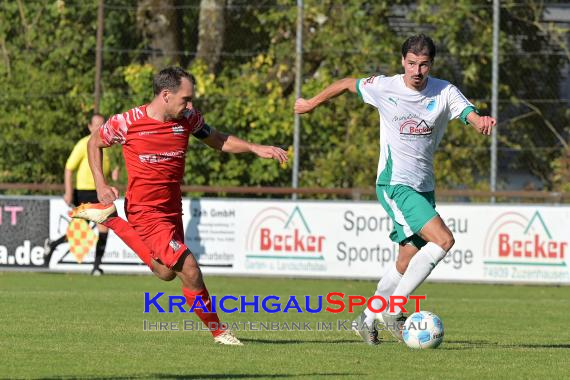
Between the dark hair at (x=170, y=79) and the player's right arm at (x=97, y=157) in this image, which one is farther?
the player's right arm at (x=97, y=157)

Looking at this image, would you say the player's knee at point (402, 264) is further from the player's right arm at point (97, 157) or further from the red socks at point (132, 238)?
the player's right arm at point (97, 157)

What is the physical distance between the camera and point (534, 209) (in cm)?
1784

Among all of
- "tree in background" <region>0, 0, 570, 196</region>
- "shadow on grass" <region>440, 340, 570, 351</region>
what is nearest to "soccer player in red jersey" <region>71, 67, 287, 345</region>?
"shadow on grass" <region>440, 340, 570, 351</region>

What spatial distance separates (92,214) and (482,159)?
11.1 m

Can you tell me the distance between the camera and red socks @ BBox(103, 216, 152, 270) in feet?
29.8

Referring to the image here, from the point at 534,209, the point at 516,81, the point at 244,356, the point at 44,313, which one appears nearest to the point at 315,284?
the point at 534,209

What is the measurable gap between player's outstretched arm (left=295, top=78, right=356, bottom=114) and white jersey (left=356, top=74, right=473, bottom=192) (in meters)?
0.26

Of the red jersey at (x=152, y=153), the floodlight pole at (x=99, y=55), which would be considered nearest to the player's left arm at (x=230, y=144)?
the red jersey at (x=152, y=153)

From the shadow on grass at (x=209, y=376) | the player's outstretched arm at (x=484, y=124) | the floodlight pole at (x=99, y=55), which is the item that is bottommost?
the shadow on grass at (x=209, y=376)

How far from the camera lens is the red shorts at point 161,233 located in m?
8.91

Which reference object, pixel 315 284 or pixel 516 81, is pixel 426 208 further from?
pixel 516 81

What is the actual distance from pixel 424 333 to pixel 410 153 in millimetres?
1295

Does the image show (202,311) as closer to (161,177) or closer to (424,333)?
(161,177)

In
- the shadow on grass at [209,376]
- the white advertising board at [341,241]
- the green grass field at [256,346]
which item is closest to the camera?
the shadow on grass at [209,376]
